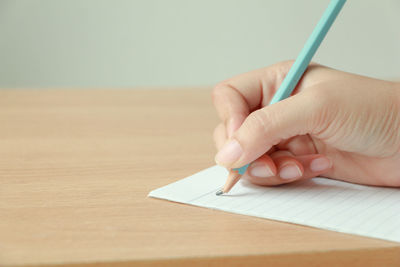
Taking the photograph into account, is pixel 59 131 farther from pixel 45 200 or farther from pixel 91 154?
pixel 45 200

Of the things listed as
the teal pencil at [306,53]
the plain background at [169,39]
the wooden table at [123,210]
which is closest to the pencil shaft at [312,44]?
the teal pencil at [306,53]

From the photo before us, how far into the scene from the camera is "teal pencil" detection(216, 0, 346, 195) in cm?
57

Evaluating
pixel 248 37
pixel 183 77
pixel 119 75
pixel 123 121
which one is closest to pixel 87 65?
pixel 119 75

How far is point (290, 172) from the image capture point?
1.94ft

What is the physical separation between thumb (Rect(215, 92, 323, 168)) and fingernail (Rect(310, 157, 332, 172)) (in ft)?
0.19

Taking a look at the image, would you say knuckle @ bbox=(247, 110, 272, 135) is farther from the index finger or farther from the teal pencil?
the index finger

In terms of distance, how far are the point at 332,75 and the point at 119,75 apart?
1.75 m

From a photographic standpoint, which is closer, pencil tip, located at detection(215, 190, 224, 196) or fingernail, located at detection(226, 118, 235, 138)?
pencil tip, located at detection(215, 190, 224, 196)

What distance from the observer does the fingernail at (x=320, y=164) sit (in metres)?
0.61

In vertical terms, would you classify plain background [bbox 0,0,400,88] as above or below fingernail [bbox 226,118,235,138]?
above

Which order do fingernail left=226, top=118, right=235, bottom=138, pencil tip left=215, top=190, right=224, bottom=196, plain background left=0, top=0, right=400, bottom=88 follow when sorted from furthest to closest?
plain background left=0, top=0, right=400, bottom=88, fingernail left=226, top=118, right=235, bottom=138, pencil tip left=215, top=190, right=224, bottom=196

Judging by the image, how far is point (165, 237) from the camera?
0.43m

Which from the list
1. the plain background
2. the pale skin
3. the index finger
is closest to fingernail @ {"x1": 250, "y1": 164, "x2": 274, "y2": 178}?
the pale skin

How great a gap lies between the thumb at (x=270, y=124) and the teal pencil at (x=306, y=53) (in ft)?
0.05
